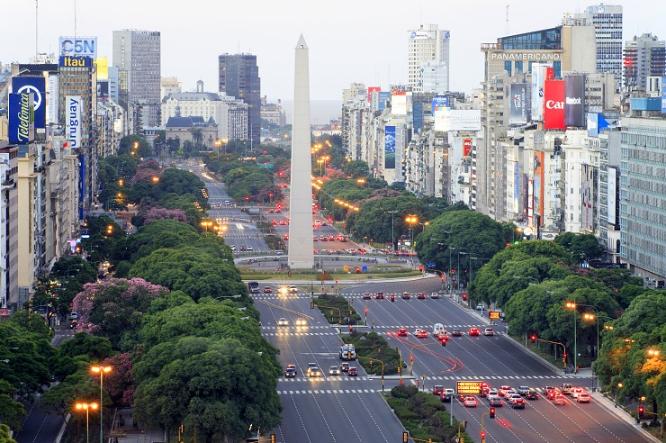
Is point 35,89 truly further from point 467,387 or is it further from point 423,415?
point 423,415

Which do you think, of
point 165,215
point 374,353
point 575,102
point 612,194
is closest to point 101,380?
point 374,353

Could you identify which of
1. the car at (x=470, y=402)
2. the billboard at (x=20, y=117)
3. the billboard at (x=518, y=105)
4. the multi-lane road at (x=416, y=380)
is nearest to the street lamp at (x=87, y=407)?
the multi-lane road at (x=416, y=380)

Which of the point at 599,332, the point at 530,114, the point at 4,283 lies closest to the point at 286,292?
the point at 4,283

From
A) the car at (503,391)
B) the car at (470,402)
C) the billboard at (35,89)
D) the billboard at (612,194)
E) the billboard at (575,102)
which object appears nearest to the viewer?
the car at (470,402)

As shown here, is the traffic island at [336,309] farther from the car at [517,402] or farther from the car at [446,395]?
the car at [517,402]

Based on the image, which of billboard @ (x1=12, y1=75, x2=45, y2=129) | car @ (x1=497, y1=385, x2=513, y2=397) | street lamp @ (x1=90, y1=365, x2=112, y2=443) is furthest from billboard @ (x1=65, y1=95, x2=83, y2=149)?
street lamp @ (x1=90, y1=365, x2=112, y2=443)

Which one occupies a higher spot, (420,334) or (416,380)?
(420,334)

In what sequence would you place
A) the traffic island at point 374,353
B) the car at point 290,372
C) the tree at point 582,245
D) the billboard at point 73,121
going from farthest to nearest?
the billboard at point 73,121 < the tree at point 582,245 < the traffic island at point 374,353 < the car at point 290,372

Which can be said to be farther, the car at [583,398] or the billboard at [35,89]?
the billboard at [35,89]
